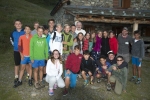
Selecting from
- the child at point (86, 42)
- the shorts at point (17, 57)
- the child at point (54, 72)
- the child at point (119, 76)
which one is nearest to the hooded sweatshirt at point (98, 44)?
the child at point (86, 42)

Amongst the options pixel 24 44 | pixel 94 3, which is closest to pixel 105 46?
pixel 24 44

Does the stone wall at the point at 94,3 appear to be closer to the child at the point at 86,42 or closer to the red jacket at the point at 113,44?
the child at the point at 86,42

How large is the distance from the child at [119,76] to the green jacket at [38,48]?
98.4 inches

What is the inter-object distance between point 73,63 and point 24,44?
5.91ft

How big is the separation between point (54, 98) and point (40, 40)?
1966 mm

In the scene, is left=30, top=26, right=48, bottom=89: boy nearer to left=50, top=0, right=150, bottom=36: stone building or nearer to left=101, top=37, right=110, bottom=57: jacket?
left=101, top=37, right=110, bottom=57: jacket

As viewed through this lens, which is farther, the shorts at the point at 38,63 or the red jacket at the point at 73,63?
the red jacket at the point at 73,63

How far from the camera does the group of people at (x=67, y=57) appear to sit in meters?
4.84

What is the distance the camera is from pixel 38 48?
4.88 meters

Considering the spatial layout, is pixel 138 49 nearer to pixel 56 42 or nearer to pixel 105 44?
pixel 105 44

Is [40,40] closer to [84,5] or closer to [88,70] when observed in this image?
[88,70]

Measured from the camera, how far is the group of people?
484 cm

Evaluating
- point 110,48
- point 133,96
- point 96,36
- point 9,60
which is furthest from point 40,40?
point 9,60

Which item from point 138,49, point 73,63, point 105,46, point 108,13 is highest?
point 108,13
